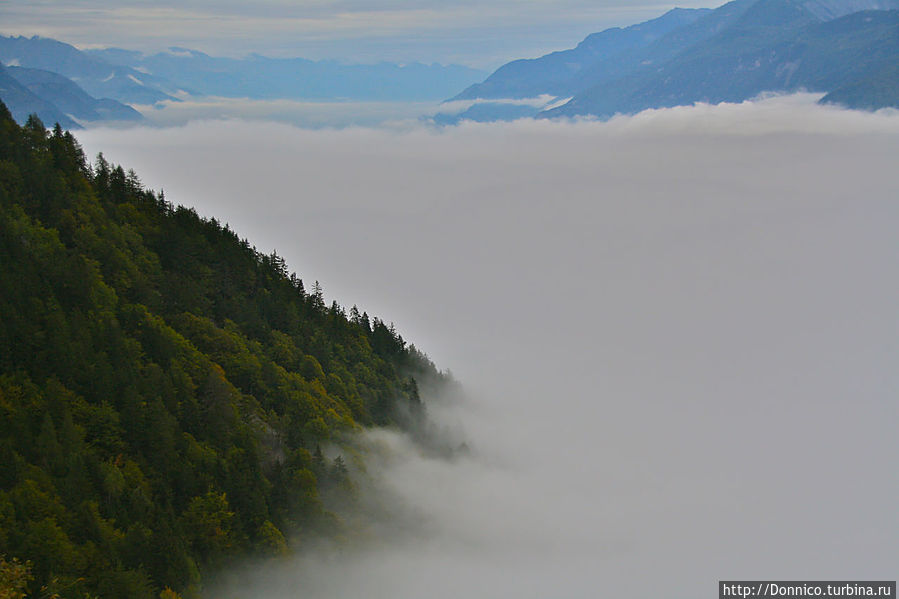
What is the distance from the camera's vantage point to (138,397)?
196 ft

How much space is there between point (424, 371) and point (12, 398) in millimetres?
95089

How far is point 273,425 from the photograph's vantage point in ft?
250

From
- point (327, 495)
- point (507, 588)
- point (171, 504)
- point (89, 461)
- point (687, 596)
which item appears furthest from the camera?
point (687, 596)

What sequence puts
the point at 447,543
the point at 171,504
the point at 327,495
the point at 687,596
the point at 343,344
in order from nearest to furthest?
the point at 171,504, the point at 327,495, the point at 447,543, the point at 687,596, the point at 343,344

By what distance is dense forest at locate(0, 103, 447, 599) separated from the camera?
162ft

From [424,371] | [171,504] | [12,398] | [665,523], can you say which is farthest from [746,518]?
[12,398]

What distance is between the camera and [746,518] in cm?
14038

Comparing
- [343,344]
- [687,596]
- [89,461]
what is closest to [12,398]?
[89,461]

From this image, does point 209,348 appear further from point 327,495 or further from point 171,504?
point 171,504

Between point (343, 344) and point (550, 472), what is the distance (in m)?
47.3

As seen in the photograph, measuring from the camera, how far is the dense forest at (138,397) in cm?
4925

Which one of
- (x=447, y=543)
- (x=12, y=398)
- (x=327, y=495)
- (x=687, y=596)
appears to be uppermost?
(x=12, y=398)

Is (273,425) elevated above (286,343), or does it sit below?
below

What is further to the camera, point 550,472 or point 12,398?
point 550,472
